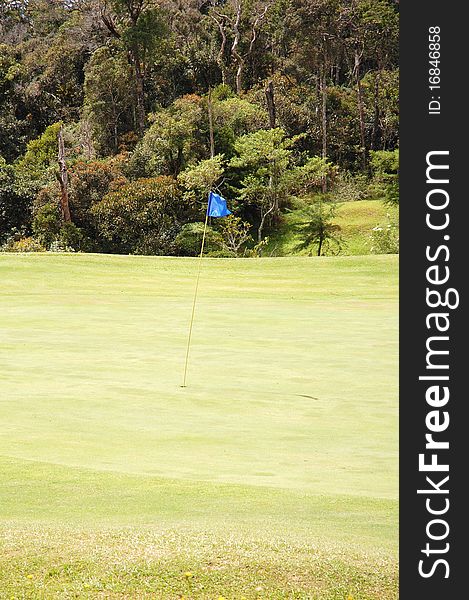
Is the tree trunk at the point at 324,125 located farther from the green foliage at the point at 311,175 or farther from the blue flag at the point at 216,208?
the blue flag at the point at 216,208

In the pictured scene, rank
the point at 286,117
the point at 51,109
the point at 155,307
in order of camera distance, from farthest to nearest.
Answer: the point at 51,109
the point at 286,117
the point at 155,307

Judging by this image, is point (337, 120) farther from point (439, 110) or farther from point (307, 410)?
point (439, 110)

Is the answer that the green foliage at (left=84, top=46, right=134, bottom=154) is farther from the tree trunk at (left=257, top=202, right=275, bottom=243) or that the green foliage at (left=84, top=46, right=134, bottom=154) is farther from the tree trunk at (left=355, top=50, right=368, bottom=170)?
the tree trunk at (left=355, top=50, right=368, bottom=170)

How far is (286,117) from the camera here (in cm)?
4753

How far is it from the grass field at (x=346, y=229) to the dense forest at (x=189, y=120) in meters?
0.57

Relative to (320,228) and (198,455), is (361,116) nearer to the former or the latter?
(320,228)

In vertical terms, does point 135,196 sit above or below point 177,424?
above

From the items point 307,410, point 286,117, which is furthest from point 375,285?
point 286,117

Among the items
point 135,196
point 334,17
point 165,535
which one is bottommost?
point 165,535

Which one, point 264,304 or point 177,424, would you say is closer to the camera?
point 177,424

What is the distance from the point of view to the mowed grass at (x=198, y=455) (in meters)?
5.23

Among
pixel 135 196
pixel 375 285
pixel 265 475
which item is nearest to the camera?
pixel 265 475

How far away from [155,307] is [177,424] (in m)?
9.99

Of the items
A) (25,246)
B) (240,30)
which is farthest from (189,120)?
(240,30)
